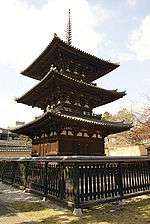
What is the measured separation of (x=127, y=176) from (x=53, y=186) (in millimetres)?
3321

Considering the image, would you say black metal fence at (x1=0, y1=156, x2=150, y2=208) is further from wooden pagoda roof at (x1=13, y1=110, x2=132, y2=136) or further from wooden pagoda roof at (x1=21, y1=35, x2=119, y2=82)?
wooden pagoda roof at (x1=21, y1=35, x2=119, y2=82)

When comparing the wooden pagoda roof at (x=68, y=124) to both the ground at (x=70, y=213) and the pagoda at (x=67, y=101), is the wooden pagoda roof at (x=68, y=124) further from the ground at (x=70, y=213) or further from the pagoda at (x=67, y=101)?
the ground at (x=70, y=213)

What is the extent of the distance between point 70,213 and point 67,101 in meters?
10.1

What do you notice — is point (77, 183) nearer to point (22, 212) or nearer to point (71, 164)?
point (71, 164)

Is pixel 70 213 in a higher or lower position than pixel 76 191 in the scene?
lower

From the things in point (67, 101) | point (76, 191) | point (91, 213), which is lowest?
point (91, 213)

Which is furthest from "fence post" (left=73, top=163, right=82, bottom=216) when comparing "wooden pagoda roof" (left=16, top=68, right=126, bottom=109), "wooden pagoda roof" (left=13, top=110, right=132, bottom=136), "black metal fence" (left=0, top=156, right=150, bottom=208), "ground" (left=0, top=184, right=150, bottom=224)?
"wooden pagoda roof" (left=16, top=68, right=126, bottom=109)

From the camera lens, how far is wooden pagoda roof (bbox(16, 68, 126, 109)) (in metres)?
16.6

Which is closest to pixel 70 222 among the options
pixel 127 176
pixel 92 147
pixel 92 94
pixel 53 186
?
pixel 53 186

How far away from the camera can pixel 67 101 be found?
17.8 meters

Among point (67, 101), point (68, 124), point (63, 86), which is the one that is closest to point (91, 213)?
point (68, 124)

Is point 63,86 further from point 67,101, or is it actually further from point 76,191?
point 76,191

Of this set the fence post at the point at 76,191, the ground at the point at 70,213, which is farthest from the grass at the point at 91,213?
the fence post at the point at 76,191

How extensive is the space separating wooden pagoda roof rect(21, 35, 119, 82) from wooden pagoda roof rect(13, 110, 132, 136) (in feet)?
15.7
